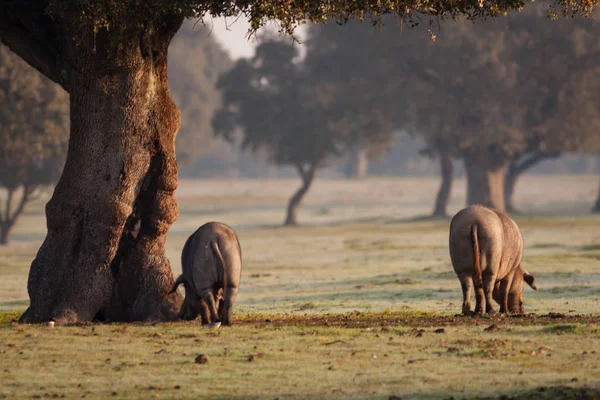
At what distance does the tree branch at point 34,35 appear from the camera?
17.7 meters

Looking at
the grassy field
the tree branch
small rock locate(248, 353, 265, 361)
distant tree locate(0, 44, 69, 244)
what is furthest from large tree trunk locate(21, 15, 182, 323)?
distant tree locate(0, 44, 69, 244)

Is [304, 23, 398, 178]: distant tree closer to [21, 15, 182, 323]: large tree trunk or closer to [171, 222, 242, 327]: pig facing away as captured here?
[21, 15, 182, 323]: large tree trunk

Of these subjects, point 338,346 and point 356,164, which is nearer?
point 338,346

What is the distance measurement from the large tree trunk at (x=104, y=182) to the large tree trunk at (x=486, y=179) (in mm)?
48295

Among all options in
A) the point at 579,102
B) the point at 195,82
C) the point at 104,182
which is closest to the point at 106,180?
the point at 104,182

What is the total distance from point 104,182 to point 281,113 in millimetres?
52825

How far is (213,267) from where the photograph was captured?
15.8 meters

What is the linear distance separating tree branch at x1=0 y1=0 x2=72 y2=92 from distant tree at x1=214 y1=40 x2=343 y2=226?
50.3m

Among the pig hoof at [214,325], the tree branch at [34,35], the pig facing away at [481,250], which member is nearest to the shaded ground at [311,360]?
the pig hoof at [214,325]

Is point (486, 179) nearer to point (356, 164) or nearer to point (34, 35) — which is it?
point (34, 35)

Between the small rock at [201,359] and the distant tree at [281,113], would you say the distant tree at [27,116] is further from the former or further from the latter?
the small rock at [201,359]

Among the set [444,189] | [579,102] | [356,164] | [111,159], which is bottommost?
[444,189]

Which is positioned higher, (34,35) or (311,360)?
(34,35)

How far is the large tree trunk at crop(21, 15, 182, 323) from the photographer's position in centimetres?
1720
